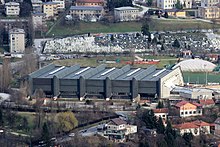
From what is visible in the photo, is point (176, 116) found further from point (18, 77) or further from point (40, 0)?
point (40, 0)

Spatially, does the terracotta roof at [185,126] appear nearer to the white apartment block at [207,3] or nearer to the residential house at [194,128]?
the residential house at [194,128]

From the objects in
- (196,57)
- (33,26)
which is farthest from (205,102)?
(33,26)

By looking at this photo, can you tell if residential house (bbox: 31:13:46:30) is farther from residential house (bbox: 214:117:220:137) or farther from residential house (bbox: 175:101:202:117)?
residential house (bbox: 214:117:220:137)

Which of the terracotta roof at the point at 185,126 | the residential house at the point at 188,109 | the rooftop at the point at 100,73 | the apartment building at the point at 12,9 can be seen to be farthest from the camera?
the apartment building at the point at 12,9

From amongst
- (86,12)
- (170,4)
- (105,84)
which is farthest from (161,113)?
(170,4)

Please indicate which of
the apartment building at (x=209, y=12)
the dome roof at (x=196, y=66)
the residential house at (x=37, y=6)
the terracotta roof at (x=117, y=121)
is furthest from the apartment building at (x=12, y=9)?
the terracotta roof at (x=117, y=121)

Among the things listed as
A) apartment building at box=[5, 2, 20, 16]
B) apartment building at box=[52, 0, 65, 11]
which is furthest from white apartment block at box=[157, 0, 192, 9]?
apartment building at box=[5, 2, 20, 16]
